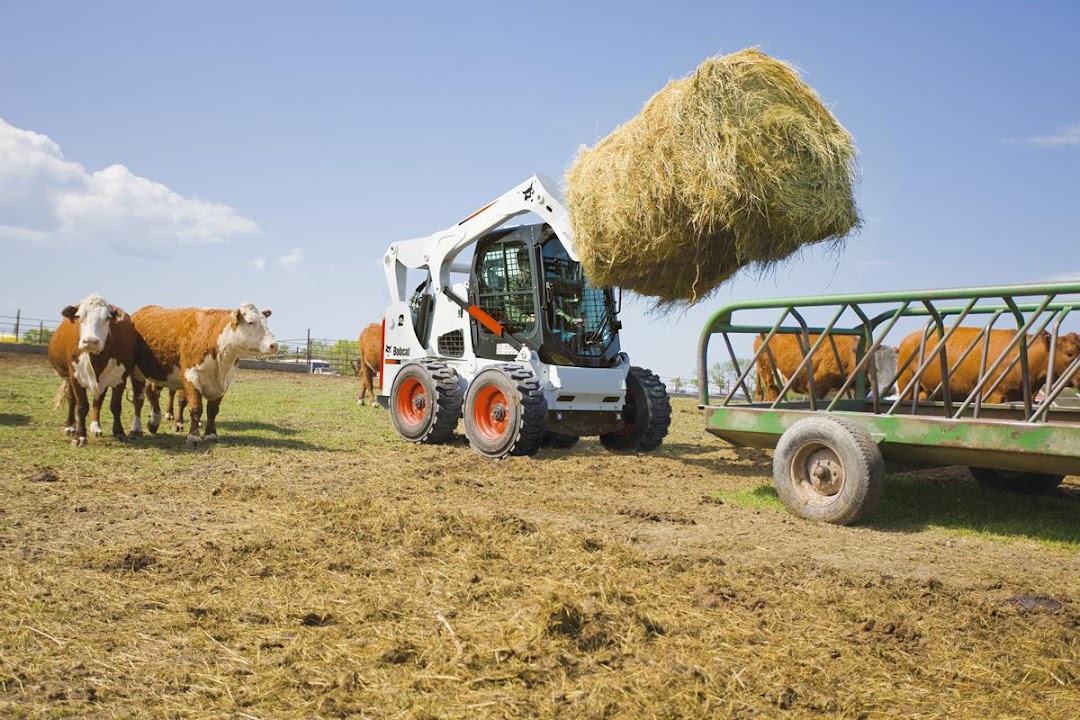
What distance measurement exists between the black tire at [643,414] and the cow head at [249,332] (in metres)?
4.06

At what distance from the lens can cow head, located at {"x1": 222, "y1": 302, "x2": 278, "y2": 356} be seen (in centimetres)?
964

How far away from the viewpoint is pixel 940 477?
8.36 meters

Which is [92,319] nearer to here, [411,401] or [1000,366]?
[411,401]

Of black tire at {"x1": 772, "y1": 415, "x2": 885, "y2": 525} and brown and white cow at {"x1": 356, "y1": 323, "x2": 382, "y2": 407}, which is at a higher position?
brown and white cow at {"x1": 356, "y1": 323, "x2": 382, "y2": 407}

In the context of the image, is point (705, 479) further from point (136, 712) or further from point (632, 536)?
point (136, 712)

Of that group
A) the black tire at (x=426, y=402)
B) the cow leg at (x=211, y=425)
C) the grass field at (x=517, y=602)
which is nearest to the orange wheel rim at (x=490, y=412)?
the black tire at (x=426, y=402)

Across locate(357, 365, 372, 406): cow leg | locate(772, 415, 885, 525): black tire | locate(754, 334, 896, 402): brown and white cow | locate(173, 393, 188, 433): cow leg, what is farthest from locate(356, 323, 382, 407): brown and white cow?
locate(772, 415, 885, 525): black tire

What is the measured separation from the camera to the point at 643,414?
32.3 feet

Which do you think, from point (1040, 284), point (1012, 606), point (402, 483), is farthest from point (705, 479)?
point (1012, 606)

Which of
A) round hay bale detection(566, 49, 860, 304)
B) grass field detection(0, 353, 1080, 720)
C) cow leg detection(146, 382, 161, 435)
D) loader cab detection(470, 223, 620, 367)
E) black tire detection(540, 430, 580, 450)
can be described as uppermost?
round hay bale detection(566, 49, 860, 304)

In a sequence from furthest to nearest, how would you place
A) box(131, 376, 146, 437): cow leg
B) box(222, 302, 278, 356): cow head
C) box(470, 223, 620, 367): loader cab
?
1. box(131, 376, 146, 437): cow leg
2. box(222, 302, 278, 356): cow head
3. box(470, 223, 620, 367): loader cab

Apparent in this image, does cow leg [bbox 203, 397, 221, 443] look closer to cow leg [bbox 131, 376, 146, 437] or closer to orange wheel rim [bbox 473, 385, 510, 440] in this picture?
cow leg [bbox 131, 376, 146, 437]

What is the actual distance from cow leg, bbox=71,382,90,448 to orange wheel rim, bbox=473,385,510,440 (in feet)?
13.6

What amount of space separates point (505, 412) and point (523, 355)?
647mm
